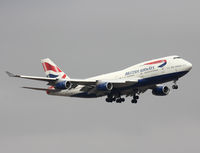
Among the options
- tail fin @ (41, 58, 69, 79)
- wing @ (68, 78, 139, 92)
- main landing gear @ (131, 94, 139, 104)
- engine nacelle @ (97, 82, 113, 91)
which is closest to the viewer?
wing @ (68, 78, 139, 92)

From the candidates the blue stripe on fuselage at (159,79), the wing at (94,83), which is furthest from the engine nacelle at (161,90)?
the wing at (94,83)

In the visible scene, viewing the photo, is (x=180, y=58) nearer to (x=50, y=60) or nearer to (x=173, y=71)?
(x=173, y=71)

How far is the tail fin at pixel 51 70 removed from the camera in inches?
4377

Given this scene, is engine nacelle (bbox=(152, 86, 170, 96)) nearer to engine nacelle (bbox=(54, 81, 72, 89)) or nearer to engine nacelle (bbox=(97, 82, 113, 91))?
engine nacelle (bbox=(97, 82, 113, 91))

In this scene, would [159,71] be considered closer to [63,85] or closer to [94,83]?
[94,83]

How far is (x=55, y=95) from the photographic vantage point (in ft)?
355

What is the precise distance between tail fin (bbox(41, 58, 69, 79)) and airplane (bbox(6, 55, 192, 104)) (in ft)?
→ 19.7

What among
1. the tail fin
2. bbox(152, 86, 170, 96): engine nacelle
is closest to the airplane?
bbox(152, 86, 170, 96): engine nacelle

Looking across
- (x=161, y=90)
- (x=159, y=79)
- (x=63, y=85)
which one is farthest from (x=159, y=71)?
(x=63, y=85)

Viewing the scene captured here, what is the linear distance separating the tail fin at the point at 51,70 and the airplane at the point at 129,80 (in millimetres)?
6019

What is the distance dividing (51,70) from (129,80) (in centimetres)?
1952

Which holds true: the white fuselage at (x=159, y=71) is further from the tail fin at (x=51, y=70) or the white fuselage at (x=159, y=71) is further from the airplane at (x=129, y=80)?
the tail fin at (x=51, y=70)

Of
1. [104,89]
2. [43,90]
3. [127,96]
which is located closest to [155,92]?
[127,96]

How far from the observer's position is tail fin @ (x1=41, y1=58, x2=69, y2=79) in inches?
4377
